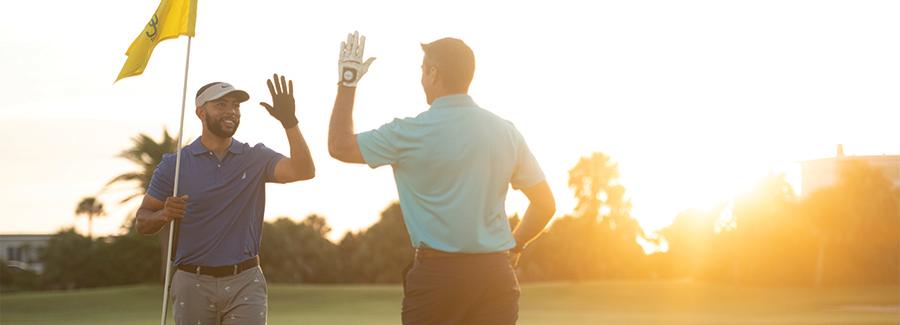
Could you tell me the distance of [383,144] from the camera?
5.65 m

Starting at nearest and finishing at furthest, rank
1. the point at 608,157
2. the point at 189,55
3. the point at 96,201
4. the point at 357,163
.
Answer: the point at 357,163, the point at 189,55, the point at 608,157, the point at 96,201

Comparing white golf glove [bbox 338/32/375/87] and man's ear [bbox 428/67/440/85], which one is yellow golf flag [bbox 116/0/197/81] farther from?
man's ear [bbox 428/67/440/85]

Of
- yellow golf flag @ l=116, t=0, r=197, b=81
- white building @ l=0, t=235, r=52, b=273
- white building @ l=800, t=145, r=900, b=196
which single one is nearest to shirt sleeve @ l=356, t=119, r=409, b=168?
yellow golf flag @ l=116, t=0, r=197, b=81

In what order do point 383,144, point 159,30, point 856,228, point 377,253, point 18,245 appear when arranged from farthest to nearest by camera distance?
1. point 18,245
2. point 377,253
3. point 856,228
4. point 159,30
5. point 383,144

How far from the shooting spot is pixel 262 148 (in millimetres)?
8500

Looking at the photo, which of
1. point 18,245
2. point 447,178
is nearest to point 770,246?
point 447,178

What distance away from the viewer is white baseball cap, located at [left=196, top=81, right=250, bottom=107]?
8.20 meters

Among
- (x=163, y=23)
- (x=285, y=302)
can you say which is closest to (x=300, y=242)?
(x=285, y=302)

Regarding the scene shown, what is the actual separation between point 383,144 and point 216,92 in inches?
114

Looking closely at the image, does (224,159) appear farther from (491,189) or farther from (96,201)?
(96,201)

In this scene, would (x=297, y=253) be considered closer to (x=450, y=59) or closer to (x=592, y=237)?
(x=592, y=237)

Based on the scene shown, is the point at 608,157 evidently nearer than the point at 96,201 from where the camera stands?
Yes

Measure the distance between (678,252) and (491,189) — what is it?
Result: 234ft

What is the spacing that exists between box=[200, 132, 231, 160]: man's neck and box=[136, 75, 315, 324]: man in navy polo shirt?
9 cm
